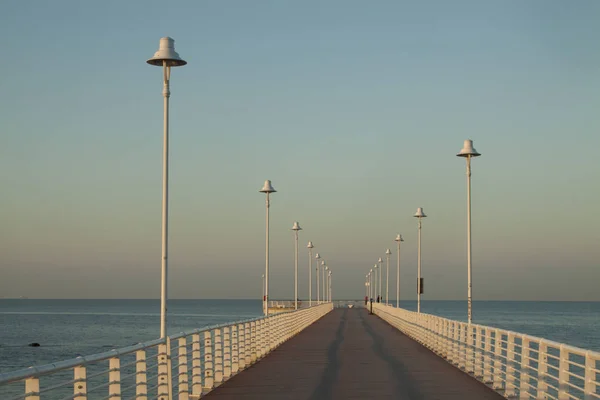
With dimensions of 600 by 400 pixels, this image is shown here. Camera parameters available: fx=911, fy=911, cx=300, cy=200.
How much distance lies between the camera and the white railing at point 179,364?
8086 mm

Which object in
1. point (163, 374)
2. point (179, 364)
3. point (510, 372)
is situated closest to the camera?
point (163, 374)

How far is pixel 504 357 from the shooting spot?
626 inches

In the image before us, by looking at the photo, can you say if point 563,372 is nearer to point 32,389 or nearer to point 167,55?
point 32,389

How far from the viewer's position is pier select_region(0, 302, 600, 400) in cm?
1062

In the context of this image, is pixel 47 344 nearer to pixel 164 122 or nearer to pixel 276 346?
pixel 276 346

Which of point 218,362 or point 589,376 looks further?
point 218,362

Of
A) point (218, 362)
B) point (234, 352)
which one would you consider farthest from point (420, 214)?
point (218, 362)

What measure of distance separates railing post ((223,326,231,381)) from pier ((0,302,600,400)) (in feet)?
0.11

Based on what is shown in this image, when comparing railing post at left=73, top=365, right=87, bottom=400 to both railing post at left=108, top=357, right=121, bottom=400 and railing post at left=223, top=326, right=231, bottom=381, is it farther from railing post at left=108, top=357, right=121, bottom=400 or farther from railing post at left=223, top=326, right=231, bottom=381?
railing post at left=223, top=326, right=231, bottom=381

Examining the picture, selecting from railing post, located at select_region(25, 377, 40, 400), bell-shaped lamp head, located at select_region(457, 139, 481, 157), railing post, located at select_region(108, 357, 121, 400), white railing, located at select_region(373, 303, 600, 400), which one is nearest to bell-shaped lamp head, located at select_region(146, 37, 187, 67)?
white railing, located at select_region(373, 303, 600, 400)

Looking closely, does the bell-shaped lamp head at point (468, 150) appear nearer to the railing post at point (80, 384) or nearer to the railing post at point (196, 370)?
the railing post at point (196, 370)

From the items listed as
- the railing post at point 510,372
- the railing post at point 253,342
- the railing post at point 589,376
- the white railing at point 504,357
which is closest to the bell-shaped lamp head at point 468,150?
the white railing at point 504,357

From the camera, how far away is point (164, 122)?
17.5 meters

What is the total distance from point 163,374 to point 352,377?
6.46m
